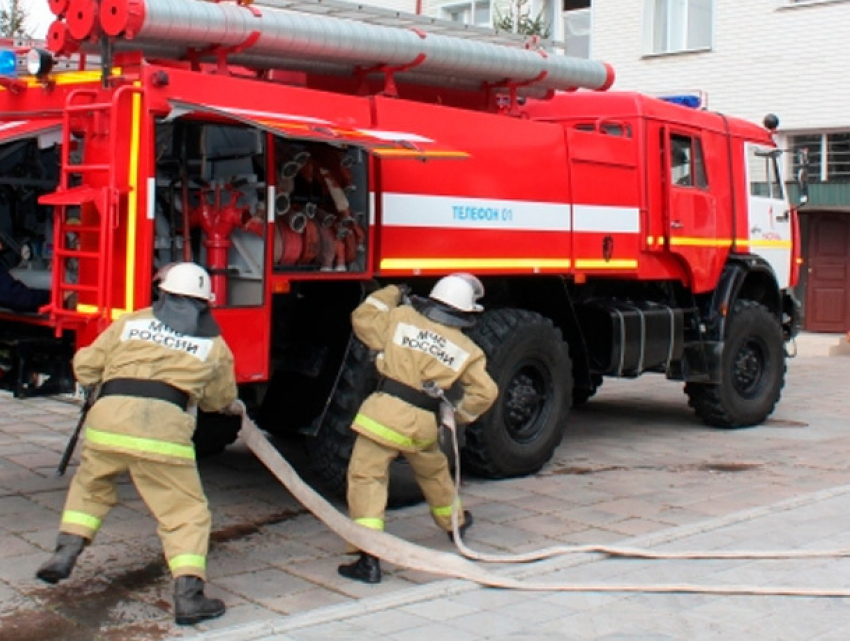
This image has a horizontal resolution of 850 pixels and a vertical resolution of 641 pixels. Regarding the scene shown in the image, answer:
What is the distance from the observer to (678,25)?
20.0 m

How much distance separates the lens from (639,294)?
34.4 feet

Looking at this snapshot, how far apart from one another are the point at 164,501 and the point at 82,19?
2.77 m

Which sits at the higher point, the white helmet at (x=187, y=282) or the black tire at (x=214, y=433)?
the white helmet at (x=187, y=282)

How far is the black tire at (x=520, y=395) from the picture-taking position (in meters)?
8.32

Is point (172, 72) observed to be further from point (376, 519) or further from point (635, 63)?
point (635, 63)

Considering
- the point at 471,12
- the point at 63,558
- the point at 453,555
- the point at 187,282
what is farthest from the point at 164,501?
the point at 471,12

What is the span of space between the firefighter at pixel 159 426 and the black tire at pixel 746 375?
6168 mm

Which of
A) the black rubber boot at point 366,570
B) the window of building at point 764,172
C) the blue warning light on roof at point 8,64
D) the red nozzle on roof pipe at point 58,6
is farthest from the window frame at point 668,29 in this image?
the black rubber boot at point 366,570

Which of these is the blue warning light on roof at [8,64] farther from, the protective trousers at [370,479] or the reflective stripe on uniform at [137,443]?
the protective trousers at [370,479]

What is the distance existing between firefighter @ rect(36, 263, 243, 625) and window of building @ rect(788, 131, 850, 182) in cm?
1419

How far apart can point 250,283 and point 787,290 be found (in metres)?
6.82

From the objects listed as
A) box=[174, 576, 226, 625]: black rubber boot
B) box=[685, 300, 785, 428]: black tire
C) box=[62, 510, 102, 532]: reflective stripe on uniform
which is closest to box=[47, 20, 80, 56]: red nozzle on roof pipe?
box=[62, 510, 102, 532]: reflective stripe on uniform

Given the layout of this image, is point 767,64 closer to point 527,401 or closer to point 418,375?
point 527,401

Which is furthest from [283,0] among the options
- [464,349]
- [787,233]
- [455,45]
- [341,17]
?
[787,233]
